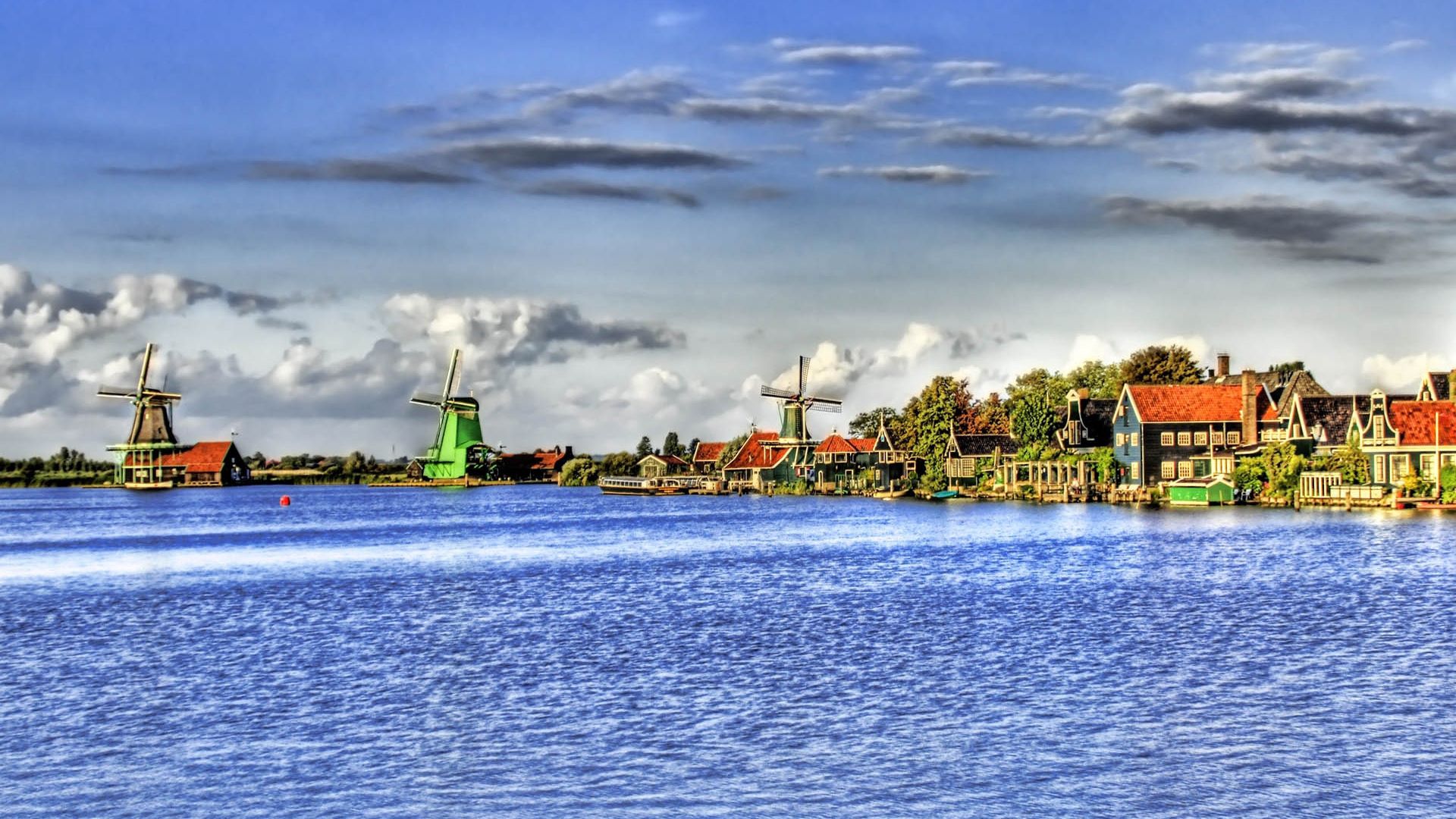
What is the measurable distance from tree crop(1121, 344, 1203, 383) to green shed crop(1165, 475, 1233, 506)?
34.4m

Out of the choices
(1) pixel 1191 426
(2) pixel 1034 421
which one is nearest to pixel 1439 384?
(1) pixel 1191 426

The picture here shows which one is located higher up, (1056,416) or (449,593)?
(1056,416)

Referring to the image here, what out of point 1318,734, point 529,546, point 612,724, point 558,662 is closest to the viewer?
point 1318,734

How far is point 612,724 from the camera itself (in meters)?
24.6

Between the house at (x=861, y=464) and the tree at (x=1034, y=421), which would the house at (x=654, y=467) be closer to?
the house at (x=861, y=464)

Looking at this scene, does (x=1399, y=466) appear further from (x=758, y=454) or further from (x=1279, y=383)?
(x=758, y=454)

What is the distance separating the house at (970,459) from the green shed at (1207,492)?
33.2 metres

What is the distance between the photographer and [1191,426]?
359 feet

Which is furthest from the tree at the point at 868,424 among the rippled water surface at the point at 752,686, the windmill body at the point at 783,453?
the rippled water surface at the point at 752,686

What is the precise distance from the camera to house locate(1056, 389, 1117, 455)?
119375 mm

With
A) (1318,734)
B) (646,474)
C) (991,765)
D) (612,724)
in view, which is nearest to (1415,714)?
(1318,734)

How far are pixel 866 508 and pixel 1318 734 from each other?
94.3 metres

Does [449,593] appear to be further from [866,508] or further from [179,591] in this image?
[866,508]

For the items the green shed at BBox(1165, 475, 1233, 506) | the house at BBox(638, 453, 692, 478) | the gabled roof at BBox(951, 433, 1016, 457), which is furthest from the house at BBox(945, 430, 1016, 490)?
the house at BBox(638, 453, 692, 478)
